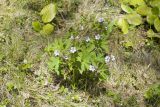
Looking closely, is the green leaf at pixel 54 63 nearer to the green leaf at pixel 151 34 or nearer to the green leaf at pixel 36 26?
the green leaf at pixel 36 26

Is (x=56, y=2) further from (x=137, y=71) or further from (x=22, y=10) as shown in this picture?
(x=137, y=71)

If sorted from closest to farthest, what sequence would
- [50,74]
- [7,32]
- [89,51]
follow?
[89,51]
[50,74]
[7,32]

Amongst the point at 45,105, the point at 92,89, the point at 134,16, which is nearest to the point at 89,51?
the point at 92,89

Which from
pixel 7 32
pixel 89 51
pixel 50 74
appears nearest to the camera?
pixel 89 51

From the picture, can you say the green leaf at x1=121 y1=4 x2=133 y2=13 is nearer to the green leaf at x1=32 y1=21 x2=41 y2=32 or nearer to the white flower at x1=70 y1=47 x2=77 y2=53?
the green leaf at x1=32 y1=21 x2=41 y2=32

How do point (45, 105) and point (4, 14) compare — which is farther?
point (4, 14)

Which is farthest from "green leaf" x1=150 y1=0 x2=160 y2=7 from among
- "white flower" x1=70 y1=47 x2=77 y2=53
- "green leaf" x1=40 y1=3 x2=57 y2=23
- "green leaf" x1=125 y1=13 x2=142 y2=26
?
"white flower" x1=70 y1=47 x2=77 y2=53

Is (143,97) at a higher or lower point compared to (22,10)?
lower
